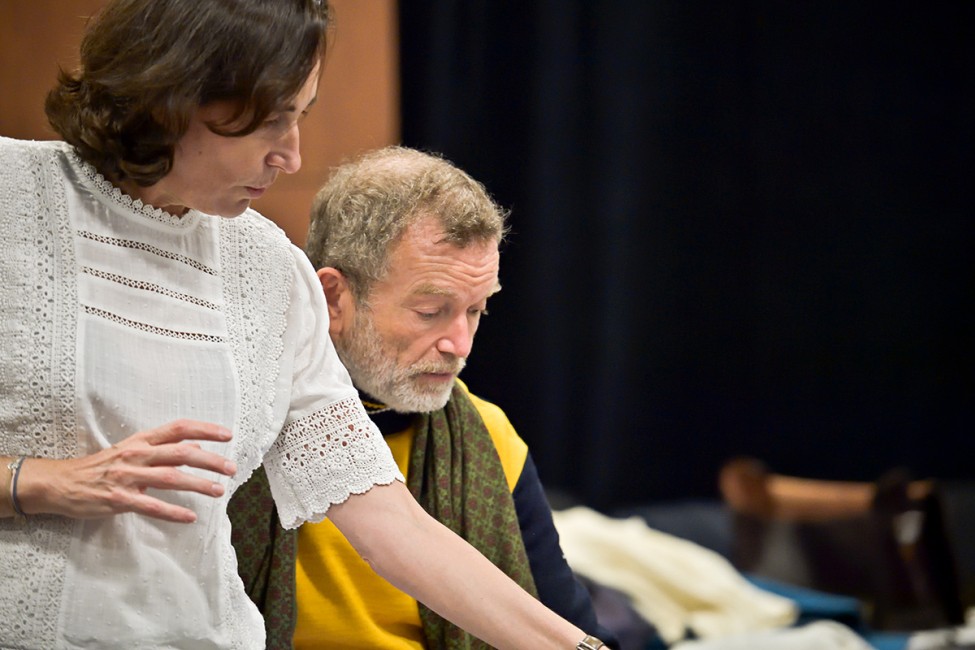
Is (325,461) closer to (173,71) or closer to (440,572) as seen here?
(440,572)

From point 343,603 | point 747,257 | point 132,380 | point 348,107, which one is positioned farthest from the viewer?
point 747,257

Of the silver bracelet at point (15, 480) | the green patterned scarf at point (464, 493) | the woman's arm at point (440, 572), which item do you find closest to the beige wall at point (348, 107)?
the green patterned scarf at point (464, 493)

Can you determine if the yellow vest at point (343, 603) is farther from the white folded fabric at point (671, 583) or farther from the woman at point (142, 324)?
the white folded fabric at point (671, 583)

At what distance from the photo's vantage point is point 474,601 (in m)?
1.56

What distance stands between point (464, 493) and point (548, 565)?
0.66 feet

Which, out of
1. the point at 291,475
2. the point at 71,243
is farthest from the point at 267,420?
the point at 71,243

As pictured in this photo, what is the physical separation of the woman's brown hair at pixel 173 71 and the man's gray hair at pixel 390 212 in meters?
0.67

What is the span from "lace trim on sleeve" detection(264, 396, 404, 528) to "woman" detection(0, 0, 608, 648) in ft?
0.20

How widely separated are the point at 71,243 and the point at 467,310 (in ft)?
2.64

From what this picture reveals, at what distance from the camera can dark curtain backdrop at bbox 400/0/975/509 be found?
16.5ft

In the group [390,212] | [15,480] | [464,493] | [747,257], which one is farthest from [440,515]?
[747,257]

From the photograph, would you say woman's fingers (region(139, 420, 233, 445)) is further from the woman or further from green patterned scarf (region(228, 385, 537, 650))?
green patterned scarf (region(228, 385, 537, 650))

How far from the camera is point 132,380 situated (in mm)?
1327

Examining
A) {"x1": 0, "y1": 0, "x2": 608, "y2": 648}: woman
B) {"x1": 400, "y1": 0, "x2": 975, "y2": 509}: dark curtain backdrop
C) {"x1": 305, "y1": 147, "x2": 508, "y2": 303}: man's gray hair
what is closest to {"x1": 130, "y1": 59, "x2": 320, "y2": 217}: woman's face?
{"x1": 0, "y1": 0, "x2": 608, "y2": 648}: woman
